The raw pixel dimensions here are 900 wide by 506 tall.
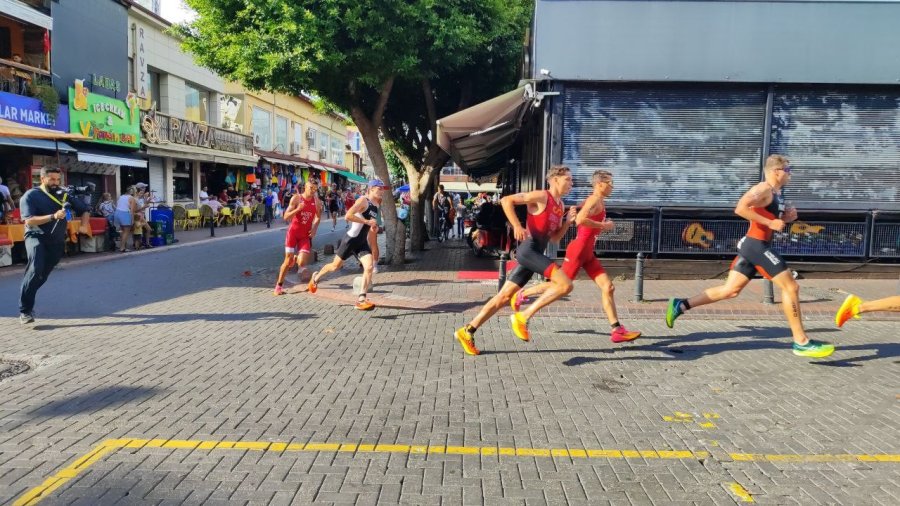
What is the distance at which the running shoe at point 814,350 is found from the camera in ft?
20.4

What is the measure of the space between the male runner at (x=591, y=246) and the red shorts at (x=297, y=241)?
183 inches

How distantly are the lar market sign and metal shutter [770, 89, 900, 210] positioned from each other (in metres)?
17.6

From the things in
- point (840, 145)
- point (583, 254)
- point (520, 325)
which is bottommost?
point (520, 325)

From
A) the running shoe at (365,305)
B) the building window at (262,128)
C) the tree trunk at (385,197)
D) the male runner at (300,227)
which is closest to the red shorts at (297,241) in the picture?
the male runner at (300,227)

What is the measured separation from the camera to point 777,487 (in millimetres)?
3734

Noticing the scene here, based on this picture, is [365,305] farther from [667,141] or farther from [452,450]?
[667,141]

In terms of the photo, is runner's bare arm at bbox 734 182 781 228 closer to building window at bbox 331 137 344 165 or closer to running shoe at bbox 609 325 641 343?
running shoe at bbox 609 325 641 343

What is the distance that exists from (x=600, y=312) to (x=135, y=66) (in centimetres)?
2179

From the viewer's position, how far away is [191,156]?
27.0 metres

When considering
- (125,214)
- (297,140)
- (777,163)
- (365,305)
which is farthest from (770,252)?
(297,140)

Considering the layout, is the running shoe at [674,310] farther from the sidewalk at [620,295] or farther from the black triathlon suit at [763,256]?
the sidewalk at [620,295]

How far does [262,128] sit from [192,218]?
44.5ft

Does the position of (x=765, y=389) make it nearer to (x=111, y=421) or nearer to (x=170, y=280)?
(x=111, y=421)

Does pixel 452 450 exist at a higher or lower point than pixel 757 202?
lower
